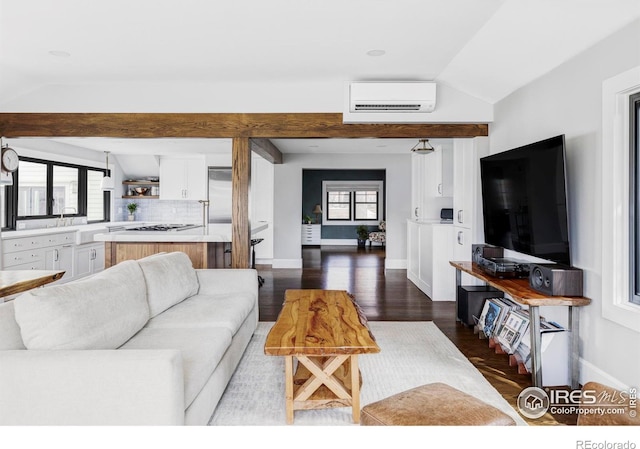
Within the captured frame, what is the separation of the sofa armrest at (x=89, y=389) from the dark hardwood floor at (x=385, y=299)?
6.42 feet

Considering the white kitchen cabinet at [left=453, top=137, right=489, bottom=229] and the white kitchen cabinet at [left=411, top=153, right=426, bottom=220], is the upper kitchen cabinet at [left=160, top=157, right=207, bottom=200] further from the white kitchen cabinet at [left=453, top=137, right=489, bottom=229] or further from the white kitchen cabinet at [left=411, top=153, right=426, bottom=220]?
the white kitchen cabinet at [left=453, top=137, right=489, bottom=229]

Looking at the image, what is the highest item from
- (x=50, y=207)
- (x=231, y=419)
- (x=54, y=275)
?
(x=50, y=207)

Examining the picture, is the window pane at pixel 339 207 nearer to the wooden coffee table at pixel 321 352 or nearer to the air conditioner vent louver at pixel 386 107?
the air conditioner vent louver at pixel 386 107

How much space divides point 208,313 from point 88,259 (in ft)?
15.1

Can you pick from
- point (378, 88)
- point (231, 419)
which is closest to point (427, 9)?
point (378, 88)

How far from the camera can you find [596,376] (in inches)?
107

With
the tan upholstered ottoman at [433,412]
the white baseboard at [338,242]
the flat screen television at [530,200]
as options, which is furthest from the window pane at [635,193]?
the white baseboard at [338,242]

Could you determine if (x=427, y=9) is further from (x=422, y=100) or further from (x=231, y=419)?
(x=231, y=419)

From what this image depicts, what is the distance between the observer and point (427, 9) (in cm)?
271

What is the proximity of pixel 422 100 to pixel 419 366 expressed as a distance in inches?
95.2

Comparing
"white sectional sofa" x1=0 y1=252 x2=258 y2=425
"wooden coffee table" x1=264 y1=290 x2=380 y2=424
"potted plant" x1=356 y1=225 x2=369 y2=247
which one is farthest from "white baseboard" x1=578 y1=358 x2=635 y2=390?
"potted plant" x1=356 y1=225 x2=369 y2=247

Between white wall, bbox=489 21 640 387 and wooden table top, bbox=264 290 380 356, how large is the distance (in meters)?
1.54

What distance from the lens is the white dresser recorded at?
12492mm

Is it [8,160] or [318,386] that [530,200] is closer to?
[318,386]
